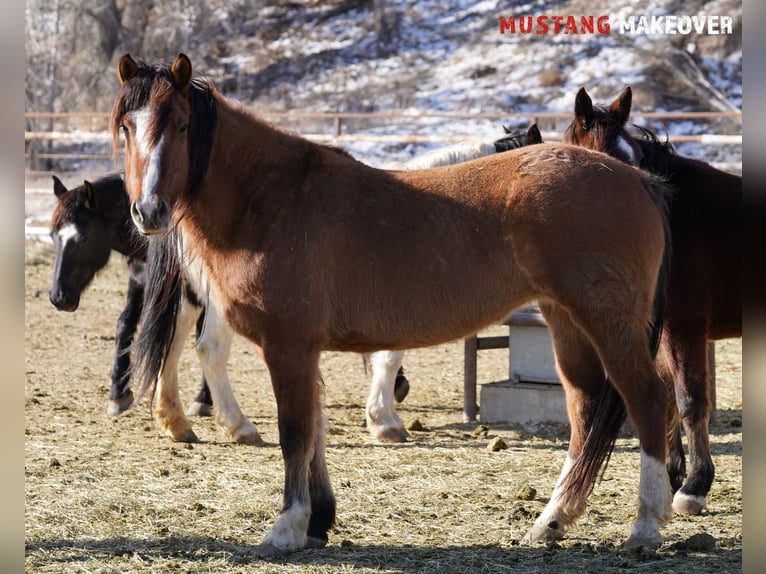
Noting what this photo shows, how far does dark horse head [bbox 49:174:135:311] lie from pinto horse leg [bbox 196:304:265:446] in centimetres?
124

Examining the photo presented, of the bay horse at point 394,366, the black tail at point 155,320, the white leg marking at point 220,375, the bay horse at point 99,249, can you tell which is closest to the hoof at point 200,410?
the bay horse at point 99,249

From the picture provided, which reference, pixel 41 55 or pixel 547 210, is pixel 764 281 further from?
pixel 41 55

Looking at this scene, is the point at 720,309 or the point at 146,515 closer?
the point at 146,515

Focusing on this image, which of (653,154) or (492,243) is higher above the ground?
(653,154)

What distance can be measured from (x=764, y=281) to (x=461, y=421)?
5675 mm

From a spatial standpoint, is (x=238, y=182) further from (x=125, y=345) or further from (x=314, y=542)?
(x=125, y=345)

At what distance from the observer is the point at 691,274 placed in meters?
4.77

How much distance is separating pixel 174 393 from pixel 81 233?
1497 mm

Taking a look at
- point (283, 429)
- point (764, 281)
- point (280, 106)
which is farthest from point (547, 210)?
point (280, 106)

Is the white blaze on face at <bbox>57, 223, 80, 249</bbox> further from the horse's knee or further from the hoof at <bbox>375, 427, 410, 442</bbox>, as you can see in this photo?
the hoof at <bbox>375, 427, 410, 442</bbox>

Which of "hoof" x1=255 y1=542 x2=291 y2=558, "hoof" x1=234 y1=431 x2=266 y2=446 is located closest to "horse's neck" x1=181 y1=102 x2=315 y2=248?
"hoof" x1=255 y1=542 x2=291 y2=558

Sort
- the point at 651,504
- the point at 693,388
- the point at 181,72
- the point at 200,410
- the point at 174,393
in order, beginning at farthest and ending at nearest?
the point at 200,410 < the point at 174,393 < the point at 693,388 < the point at 651,504 < the point at 181,72

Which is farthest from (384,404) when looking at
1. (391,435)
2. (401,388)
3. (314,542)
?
(314,542)

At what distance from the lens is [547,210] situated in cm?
382
